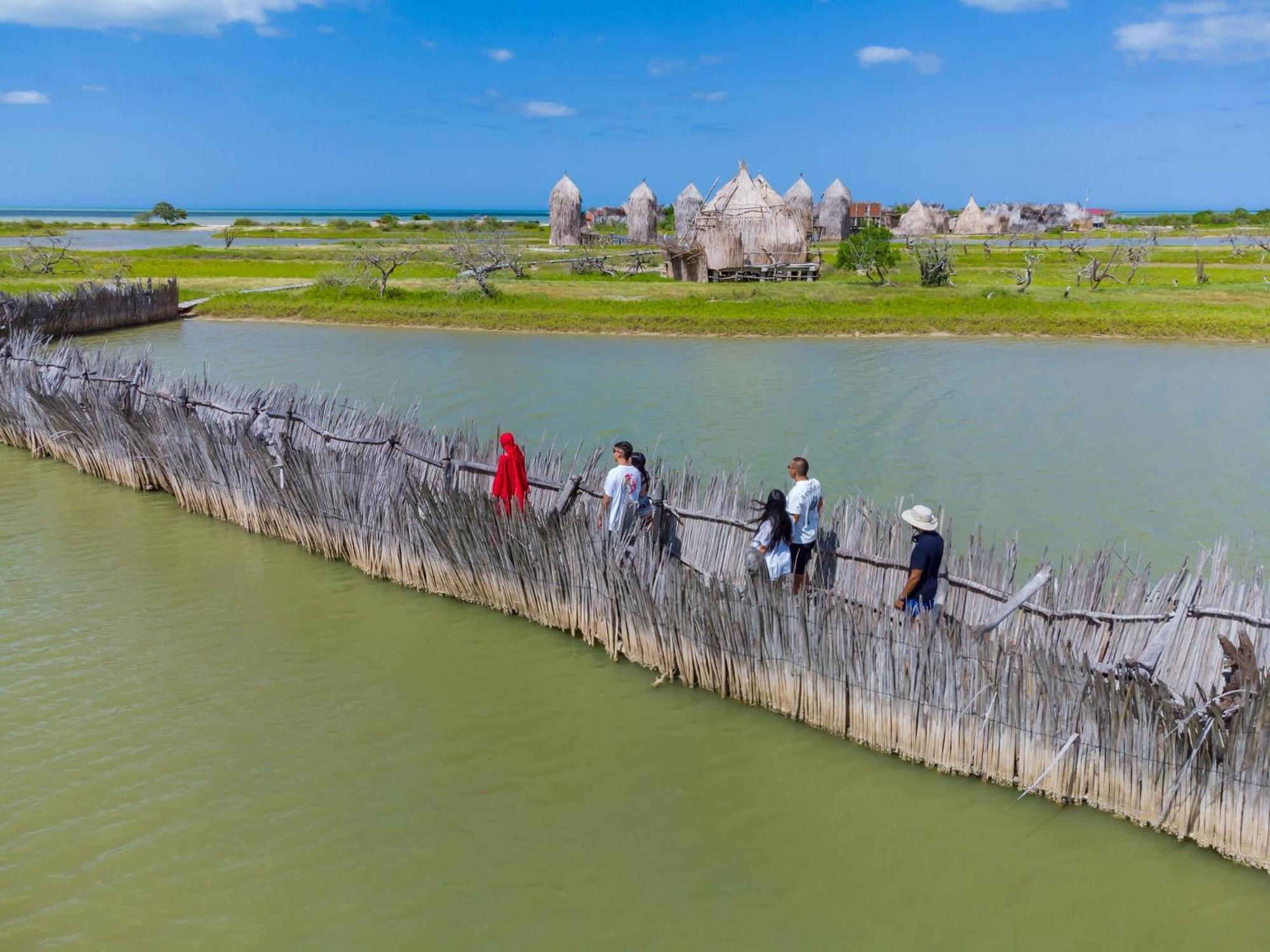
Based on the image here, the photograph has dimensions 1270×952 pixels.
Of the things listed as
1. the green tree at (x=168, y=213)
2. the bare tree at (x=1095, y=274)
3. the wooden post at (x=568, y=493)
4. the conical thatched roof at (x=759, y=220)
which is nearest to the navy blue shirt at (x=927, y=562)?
the wooden post at (x=568, y=493)

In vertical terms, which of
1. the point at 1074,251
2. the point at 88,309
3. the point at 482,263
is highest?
the point at 1074,251

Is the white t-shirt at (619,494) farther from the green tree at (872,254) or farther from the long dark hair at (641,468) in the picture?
the green tree at (872,254)

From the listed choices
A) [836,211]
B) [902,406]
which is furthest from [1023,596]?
[836,211]

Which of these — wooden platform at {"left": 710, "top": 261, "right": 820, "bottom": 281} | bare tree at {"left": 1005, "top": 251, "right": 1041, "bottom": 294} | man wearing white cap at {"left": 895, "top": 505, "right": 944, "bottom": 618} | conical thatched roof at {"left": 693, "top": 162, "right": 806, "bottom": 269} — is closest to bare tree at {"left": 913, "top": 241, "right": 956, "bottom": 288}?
bare tree at {"left": 1005, "top": 251, "right": 1041, "bottom": 294}

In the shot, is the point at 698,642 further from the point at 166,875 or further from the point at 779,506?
the point at 166,875

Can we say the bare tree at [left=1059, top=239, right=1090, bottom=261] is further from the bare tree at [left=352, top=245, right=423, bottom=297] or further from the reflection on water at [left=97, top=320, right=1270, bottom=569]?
the bare tree at [left=352, top=245, right=423, bottom=297]

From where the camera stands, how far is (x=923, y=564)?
215 inches

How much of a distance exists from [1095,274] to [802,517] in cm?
2497

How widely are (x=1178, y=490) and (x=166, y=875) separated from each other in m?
9.92

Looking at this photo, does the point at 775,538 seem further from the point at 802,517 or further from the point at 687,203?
the point at 687,203

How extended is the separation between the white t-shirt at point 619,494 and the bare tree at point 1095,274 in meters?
23.4

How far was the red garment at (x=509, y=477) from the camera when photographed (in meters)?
7.08

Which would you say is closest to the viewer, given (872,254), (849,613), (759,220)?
(849,613)

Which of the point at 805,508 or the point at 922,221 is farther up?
the point at 922,221
